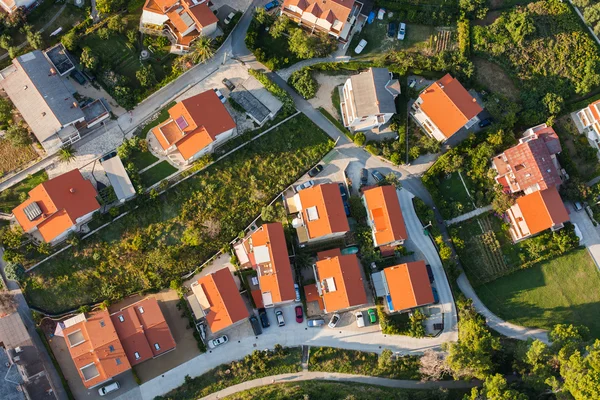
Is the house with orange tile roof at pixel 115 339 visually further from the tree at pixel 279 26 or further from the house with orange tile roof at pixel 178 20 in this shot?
the tree at pixel 279 26

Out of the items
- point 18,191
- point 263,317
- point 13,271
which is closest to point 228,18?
point 18,191

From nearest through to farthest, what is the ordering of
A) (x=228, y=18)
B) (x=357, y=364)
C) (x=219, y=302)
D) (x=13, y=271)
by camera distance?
(x=219, y=302) < (x=13, y=271) < (x=357, y=364) < (x=228, y=18)

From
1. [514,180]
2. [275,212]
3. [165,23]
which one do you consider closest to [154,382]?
[275,212]

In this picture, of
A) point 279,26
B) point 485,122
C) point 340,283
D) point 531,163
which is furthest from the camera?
point 485,122

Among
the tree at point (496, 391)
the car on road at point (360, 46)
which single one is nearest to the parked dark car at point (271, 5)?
the car on road at point (360, 46)

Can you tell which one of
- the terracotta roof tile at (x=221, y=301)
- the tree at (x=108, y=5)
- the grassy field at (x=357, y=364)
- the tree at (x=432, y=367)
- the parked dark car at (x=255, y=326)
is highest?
the tree at (x=108, y=5)

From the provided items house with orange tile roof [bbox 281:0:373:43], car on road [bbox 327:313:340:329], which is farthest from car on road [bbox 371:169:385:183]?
house with orange tile roof [bbox 281:0:373:43]

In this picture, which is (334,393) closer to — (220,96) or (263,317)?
(263,317)
